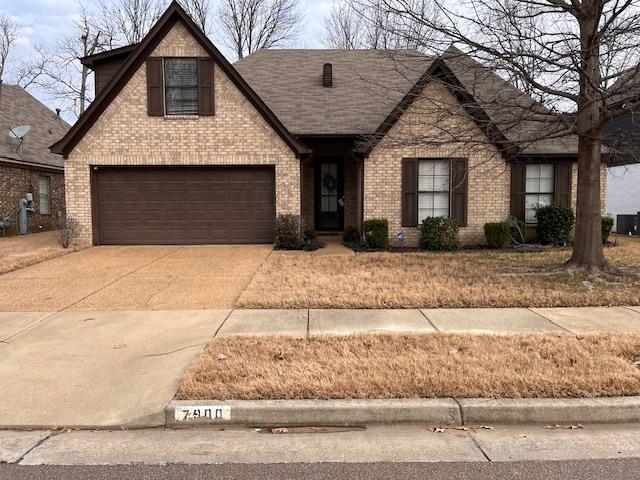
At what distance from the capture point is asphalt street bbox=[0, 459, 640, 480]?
11.0 feet

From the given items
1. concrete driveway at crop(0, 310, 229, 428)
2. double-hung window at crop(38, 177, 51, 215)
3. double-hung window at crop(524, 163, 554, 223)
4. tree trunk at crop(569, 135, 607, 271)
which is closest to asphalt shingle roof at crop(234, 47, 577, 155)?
double-hung window at crop(524, 163, 554, 223)

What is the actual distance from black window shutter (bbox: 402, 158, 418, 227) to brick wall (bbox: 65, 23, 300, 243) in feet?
9.77

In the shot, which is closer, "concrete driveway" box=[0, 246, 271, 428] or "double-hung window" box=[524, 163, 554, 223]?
"concrete driveway" box=[0, 246, 271, 428]

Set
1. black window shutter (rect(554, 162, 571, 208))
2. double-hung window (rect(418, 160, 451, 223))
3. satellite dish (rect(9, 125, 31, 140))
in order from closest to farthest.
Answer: double-hung window (rect(418, 160, 451, 223)) → black window shutter (rect(554, 162, 571, 208)) → satellite dish (rect(9, 125, 31, 140))

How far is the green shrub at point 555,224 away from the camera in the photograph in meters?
14.4

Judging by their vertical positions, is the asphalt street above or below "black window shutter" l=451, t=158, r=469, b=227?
below

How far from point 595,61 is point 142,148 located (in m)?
11.0

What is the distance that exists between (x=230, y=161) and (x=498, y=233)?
299 inches

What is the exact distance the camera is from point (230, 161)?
14250 millimetres

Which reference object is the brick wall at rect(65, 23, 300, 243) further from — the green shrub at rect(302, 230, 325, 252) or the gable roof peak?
the green shrub at rect(302, 230, 325, 252)

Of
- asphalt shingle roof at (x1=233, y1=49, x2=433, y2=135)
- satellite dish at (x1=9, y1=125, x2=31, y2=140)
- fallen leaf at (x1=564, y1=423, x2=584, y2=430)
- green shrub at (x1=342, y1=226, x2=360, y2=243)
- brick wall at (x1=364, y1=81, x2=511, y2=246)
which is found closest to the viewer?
fallen leaf at (x1=564, y1=423, x2=584, y2=430)

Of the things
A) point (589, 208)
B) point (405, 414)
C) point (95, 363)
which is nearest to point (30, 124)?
point (95, 363)

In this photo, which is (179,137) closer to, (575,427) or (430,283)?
(430,283)

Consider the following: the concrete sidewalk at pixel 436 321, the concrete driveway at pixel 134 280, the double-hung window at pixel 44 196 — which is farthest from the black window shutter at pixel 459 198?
the double-hung window at pixel 44 196
